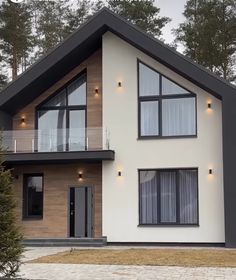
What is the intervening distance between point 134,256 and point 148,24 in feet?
66.7

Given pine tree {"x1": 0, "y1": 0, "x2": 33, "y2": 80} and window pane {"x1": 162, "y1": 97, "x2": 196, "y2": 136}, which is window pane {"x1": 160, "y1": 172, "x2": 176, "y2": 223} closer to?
window pane {"x1": 162, "y1": 97, "x2": 196, "y2": 136}

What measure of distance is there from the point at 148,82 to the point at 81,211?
5239 mm

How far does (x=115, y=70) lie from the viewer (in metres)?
19.1

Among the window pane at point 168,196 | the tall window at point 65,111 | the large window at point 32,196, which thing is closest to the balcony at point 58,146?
the tall window at point 65,111

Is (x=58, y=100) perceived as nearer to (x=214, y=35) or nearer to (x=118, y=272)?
(x=118, y=272)

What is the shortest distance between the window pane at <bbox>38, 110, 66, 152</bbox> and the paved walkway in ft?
22.4

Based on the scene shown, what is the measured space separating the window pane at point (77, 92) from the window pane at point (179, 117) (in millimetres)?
3302

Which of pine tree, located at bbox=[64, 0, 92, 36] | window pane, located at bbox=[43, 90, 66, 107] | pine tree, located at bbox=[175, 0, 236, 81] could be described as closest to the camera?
window pane, located at bbox=[43, 90, 66, 107]

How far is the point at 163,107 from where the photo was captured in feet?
61.3

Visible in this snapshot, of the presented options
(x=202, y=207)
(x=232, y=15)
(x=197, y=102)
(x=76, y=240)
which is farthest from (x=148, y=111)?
(x=232, y=15)

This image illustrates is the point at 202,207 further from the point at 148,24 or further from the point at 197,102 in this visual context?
the point at 148,24

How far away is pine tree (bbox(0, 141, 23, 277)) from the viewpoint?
8984 millimetres

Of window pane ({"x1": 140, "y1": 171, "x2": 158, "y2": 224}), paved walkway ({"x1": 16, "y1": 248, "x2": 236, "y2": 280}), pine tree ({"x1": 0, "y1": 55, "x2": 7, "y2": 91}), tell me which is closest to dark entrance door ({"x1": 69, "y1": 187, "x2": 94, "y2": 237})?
window pane ({"x1": 140, "y1": 171, "x2": 158, "y2": 224})

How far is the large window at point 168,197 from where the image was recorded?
17.9m
